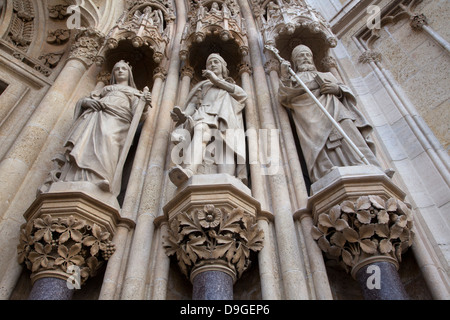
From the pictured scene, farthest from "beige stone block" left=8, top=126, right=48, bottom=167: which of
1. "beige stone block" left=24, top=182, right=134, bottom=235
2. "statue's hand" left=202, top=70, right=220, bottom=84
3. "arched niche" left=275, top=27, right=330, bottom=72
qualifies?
"arched niche" left=275, top=27, right=330, bottom=72

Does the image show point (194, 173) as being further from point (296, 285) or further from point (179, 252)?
point (296, 285)

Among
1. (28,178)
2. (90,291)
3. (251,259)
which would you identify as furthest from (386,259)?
(28,178)

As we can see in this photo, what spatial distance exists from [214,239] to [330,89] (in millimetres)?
2415

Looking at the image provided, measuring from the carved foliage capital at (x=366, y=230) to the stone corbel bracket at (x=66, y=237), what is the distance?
75.8 inches

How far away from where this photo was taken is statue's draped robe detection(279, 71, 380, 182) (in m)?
4.04

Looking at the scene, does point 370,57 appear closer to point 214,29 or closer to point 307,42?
point 307,42

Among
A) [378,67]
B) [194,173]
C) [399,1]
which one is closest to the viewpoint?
[194,173]

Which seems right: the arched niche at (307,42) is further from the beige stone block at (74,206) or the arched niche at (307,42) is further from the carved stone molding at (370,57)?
the beige stone block at (74,206)

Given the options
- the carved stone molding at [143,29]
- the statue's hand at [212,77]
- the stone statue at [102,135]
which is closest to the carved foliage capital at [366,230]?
the stone statue at [102,135]

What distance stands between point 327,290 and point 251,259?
27.6 inches

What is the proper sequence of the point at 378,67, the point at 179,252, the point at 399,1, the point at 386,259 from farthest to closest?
1. the point at 399,1
2. the point at 378,67
3. the point at 179,252
4. the point at 386,259

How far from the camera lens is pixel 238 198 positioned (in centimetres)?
358

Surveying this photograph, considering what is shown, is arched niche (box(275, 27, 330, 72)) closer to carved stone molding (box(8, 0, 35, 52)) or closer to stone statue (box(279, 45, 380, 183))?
stone statue (box(279, 45, 380, 183))
